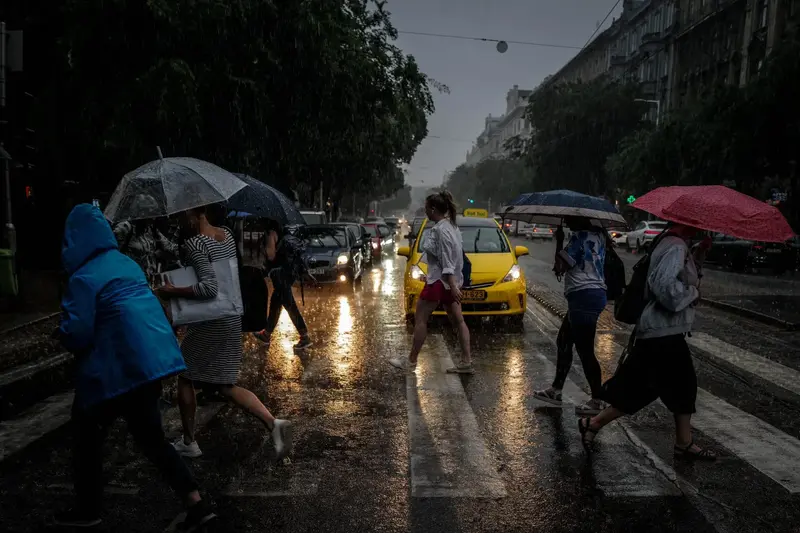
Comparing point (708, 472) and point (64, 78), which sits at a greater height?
point (64, 78)

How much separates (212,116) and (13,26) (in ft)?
21.4

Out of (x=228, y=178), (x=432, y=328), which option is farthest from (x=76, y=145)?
(x=228, y=178)

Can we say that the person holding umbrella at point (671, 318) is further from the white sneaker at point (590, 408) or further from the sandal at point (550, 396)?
the sandal at point (550, 396)

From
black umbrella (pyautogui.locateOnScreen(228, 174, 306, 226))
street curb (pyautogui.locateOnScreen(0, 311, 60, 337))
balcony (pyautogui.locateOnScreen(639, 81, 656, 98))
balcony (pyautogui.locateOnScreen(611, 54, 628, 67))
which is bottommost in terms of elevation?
street curb (pyautogui.locateOnScreen(0, 311, 60, 337))

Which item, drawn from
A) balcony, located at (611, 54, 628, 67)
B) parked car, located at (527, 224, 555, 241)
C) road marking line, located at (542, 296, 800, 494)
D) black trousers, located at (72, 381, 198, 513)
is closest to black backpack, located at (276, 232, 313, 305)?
road marking line, located at (542, 296, 800, 494)

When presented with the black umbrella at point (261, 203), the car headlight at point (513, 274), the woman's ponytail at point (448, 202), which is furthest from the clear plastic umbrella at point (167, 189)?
the car headlight at point (513, 274)

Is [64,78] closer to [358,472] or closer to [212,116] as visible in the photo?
[212,116]

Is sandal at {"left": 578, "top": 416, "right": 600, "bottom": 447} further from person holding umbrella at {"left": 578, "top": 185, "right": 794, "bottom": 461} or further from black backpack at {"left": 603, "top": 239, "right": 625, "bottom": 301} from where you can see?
black backpack at {"left": 603, "top": 239, "right": 625, "bottom": 301}

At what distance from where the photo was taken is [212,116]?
1412 centimetres

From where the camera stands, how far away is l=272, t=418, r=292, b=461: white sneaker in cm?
458

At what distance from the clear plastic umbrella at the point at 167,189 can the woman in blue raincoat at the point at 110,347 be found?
1087 mm

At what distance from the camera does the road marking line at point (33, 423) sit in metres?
5.17

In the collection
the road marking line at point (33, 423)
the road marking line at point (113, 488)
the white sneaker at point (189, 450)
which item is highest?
the white sneaker at point (189, 450)

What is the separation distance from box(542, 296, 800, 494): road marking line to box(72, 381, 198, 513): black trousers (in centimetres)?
348
